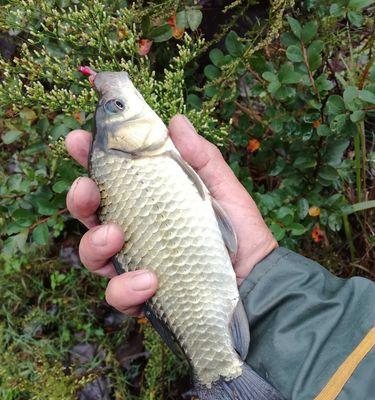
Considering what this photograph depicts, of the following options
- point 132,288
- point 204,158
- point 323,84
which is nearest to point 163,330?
point 132,288

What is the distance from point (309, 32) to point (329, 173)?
611 mm

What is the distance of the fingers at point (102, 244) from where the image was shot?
176 centimetres

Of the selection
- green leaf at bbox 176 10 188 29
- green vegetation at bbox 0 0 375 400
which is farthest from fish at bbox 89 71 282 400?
green leaf at bbox 176 10 188 29

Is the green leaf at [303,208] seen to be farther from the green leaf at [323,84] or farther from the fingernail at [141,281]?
the fingernail at [141,281]

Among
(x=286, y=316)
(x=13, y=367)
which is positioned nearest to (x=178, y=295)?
(x=286, y=316)

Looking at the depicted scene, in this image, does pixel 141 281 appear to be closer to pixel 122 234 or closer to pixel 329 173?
pixel 122 234

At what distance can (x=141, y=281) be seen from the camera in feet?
5.70

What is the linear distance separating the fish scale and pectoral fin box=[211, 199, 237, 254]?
4 centimetres

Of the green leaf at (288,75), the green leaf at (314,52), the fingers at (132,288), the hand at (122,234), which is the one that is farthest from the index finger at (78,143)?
the green leaf at (314,52)

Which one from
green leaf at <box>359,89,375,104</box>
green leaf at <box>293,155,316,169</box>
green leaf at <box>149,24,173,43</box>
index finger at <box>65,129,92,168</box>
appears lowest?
green leaf at <box>293,155,316,169</box>

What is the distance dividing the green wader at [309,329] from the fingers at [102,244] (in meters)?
0.49

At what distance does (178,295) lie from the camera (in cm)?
178

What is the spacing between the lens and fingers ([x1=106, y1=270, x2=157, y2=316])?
1744mm

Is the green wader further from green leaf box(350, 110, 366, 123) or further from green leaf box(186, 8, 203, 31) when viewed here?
green leaf box(186, 8, 203, 31)
